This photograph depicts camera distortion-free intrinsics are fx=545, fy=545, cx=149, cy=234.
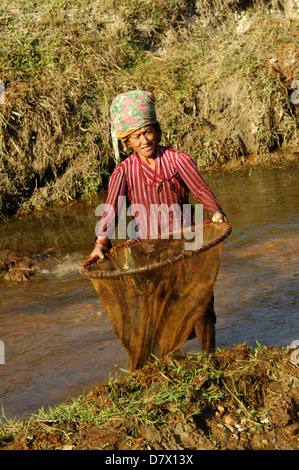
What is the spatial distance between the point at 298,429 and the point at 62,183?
6364 millimetres

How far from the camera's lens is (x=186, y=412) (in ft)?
8.80

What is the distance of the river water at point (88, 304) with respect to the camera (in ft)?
12.1

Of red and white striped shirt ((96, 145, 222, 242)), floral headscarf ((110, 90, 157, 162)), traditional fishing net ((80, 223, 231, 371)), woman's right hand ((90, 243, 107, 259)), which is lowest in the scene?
traditional fishing net ((80, 223, 231, 371))

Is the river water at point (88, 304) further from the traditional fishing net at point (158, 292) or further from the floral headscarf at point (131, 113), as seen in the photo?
the floral headscarf at point (131, 113)

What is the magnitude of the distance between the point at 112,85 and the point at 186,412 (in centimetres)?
709

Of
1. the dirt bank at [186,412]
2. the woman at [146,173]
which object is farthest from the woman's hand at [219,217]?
the dirt bank at [186,412]

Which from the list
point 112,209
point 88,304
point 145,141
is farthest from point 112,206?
point 88,304

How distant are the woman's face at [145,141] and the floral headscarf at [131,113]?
36mm

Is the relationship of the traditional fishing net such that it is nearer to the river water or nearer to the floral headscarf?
the river water

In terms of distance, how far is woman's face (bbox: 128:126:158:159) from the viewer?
315cm

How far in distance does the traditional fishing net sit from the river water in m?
0.32

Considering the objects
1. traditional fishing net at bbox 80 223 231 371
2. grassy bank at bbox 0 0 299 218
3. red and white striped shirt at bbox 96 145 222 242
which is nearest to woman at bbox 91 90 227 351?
red and white striped shirt at bbox 96 145 222 242

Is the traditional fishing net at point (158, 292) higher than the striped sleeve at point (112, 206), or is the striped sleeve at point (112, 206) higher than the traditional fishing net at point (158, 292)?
the striped sleeve at point (112, 206)

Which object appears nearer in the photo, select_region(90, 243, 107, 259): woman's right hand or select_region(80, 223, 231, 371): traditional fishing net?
select_region(80, 223, 231, 371): traditional fishing net
